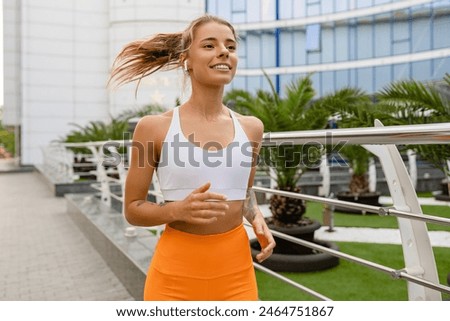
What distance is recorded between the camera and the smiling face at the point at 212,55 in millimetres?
1498

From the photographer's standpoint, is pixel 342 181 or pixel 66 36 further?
pixel 66 36

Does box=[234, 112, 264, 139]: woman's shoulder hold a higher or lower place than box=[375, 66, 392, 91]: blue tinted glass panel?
lower

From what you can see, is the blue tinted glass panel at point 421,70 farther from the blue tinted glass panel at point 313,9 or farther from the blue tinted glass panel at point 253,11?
the blue tinted glass panel at point 253,11

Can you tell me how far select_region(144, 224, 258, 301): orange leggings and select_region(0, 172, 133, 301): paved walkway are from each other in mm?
2704

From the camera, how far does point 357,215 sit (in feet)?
33.2

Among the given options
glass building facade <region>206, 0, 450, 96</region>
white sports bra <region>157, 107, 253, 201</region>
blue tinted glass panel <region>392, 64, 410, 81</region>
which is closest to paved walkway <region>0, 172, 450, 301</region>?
white sports bra <region>157, 107, 253, 201</region>

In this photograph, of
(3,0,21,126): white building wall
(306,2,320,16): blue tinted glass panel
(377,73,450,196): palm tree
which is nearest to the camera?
(377,73,450,196): palm tree

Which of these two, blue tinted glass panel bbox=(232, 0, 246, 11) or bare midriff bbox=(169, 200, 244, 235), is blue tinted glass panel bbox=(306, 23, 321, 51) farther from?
bare midriff bbox=(169, 200, 244, 235)

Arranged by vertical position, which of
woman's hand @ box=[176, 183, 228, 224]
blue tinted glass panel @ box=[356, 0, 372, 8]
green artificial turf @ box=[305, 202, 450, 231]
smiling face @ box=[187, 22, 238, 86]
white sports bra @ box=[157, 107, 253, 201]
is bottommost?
green artificial turf @ box=[305, 202, 450, 231]

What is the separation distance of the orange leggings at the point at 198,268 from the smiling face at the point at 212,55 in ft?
1.59

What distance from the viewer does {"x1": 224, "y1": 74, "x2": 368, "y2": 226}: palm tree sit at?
20.6 feet

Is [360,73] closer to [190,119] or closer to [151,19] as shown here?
[151,19]

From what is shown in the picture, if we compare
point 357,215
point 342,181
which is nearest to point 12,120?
point 342,181
